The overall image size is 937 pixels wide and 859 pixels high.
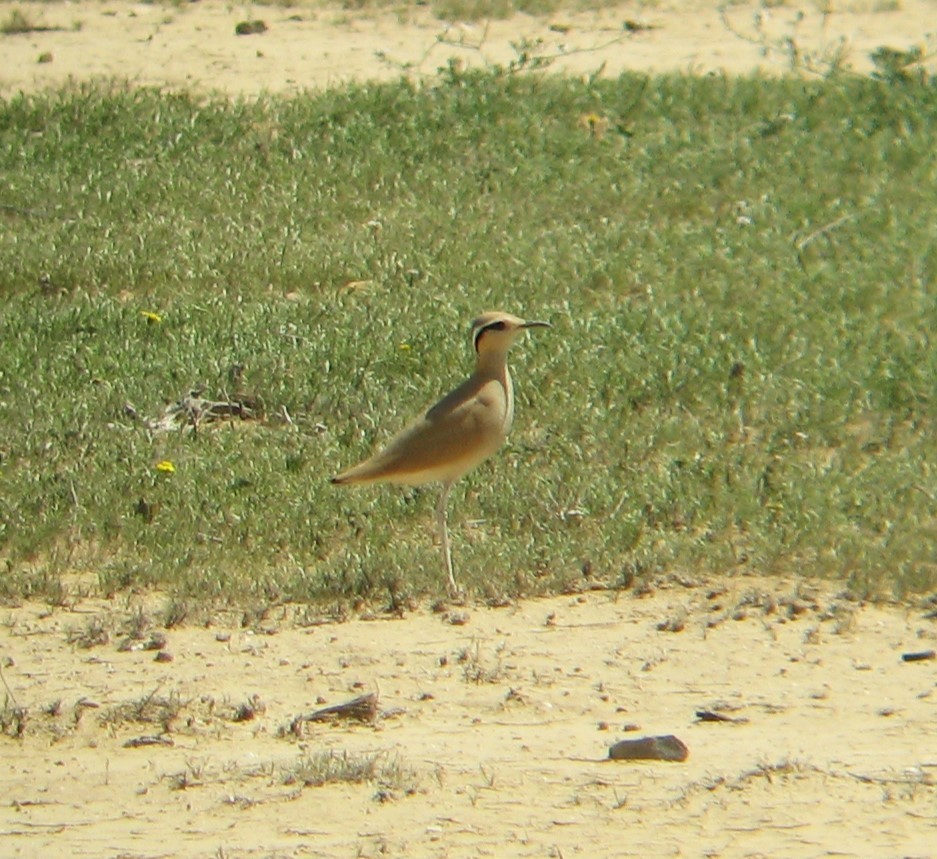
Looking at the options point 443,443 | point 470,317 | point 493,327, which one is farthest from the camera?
point 470,317

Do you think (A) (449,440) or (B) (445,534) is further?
(A) (449,440)

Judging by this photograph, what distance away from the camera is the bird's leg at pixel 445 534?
7.17 meters

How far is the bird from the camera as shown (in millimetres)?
7461

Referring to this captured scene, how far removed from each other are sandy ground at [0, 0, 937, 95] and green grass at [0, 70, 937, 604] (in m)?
0.89

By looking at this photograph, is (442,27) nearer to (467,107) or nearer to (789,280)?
(467,107)

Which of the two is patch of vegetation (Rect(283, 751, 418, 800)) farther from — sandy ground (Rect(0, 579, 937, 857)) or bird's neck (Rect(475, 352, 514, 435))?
bird's neck (Rect(475, 352, 514, 435))

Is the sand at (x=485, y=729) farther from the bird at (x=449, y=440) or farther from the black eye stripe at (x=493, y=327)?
the black eye stripe at (x=493, y=327)

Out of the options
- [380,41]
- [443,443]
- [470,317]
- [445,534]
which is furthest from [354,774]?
[380,41]

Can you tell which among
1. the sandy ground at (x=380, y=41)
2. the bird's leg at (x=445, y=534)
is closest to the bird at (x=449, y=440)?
the bird's leg at (x=445, y=534)

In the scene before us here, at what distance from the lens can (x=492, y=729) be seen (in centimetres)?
590

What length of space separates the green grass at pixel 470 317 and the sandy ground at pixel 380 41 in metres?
0.89

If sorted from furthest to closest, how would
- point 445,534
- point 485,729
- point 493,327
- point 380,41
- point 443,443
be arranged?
point 380,41 → point 493,327 → point 443,443 → point 445,534 → point 485,729

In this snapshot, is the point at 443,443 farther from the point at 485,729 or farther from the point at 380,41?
the point at 380,41

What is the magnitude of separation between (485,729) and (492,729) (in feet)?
0.07
